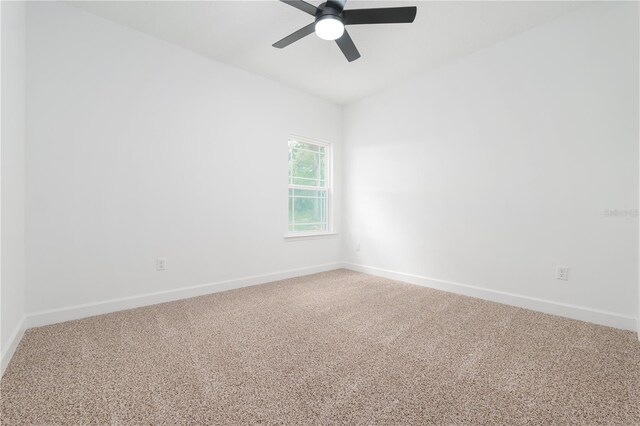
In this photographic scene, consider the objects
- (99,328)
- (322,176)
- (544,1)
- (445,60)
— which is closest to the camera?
(99,328)

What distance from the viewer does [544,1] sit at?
220cm

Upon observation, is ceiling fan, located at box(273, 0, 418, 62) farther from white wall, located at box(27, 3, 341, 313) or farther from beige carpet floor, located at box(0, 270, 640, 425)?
beige carpet floor, located at box(0, 270, 640, 425)

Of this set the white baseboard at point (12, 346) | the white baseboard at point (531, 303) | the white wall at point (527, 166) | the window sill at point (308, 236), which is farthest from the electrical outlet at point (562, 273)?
the white baseboard at point (12, 346)

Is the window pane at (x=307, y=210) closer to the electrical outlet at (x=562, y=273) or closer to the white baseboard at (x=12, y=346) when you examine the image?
the white baseboard at (x=12, y=346)

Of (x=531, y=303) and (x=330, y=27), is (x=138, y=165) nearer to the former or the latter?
(x=330, y=27)

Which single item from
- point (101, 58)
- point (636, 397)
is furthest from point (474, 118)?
point (101, 58)

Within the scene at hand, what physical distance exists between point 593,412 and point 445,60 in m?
3.16

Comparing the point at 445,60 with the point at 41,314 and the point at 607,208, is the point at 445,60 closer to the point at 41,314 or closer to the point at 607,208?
the point at 607,208

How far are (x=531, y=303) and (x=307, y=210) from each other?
2.78 meters

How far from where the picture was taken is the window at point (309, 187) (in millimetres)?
3877

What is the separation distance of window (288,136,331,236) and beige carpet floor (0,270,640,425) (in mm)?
1698

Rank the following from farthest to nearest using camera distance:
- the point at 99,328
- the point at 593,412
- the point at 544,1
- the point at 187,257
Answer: the point at 187,257 → the point at 544,1 → the point at 99,328 → the point at 593,412

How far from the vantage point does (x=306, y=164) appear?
405 centimetres

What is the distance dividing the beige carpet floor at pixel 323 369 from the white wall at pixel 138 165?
486mm
